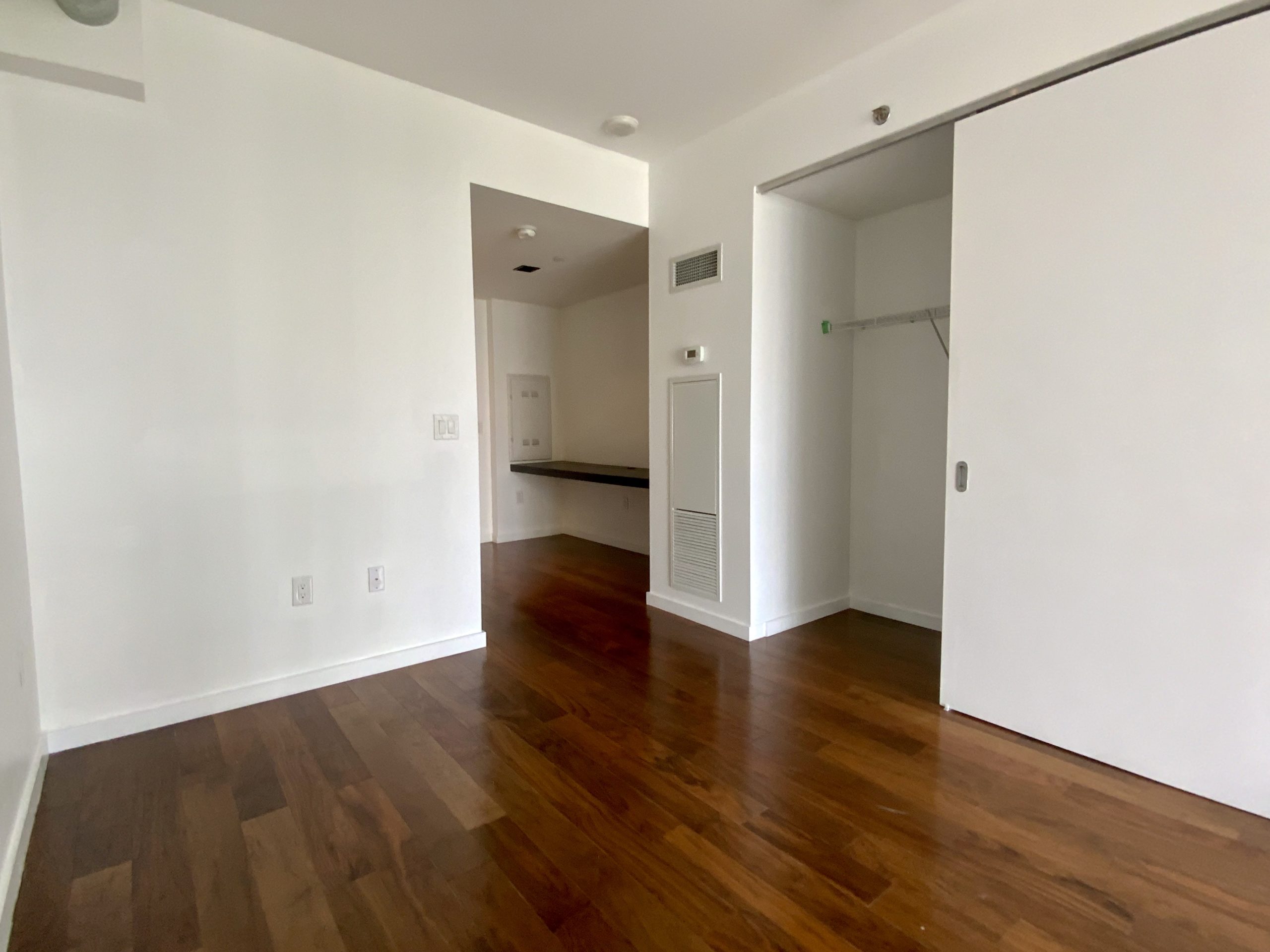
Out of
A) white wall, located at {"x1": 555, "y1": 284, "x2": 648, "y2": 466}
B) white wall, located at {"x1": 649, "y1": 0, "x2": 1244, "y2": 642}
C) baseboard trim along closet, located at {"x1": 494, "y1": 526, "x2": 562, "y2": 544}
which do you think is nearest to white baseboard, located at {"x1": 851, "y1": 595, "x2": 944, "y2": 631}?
white wall, located at {"x1": 649, "y1": 0, "x2": 1244, "y2": 642}

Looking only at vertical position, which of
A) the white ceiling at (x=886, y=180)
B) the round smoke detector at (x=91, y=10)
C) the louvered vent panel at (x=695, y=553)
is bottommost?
the louvered vent panel at (x=695, y=553)

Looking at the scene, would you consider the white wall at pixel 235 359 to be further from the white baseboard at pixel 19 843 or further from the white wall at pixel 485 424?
the white wall at pixel 485 424

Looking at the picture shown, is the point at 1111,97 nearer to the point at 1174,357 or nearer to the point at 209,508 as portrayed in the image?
the point at 1174,357

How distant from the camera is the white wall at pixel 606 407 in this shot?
18.3ft

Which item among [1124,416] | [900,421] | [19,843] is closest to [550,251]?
[900,421]

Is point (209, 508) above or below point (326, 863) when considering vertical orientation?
above

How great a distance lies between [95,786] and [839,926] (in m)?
2.31

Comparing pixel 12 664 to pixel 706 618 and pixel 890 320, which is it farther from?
pixel 890 320

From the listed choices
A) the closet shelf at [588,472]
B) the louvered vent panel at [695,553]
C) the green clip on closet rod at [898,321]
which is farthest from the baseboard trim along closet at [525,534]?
the green clip on closet rod at [898,321]

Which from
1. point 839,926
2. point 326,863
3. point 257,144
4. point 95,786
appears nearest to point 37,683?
point 95,786

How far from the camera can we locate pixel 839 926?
1.43 m

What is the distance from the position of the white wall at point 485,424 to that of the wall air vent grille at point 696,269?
2.85 meters

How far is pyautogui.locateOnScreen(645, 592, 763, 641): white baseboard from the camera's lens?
3328 mm

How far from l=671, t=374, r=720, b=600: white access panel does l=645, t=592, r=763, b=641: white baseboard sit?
10 cm
